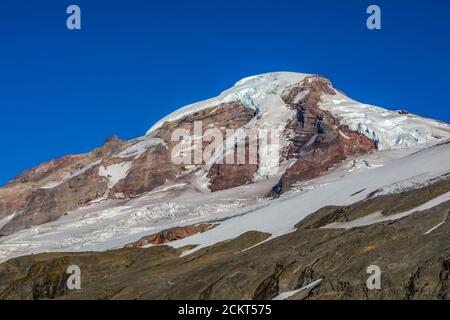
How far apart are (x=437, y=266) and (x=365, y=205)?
104 ft

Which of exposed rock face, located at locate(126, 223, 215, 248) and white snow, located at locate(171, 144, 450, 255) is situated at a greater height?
white snow, located at locate(171, 144, 450, 255)

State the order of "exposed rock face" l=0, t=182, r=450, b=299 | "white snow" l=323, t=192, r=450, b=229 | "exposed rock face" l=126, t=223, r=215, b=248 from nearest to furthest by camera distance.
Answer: "exposed rock face" l=0, t=182, r=450, b=299, "white snow" l=323, t=192, r=450, b=229, "exposed rock face" l=126, t=223, r=215, b=248

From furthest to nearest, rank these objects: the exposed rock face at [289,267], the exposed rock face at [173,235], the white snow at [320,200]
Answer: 1. the exposed rock face at [173,235]
2. the white snow at [320,200]
3. the exposed rock face at [289,267]

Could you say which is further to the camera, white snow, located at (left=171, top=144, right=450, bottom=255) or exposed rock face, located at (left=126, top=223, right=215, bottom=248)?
exposed rock face, located at (left=126, top=223, right=215, bottom=248)

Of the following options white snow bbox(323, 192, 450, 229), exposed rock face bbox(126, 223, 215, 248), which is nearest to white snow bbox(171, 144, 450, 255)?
exposed rock face bbox(126, 223, 215, 248)

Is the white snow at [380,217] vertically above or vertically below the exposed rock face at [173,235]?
above

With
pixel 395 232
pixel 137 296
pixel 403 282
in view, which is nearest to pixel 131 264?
pixel 137 296

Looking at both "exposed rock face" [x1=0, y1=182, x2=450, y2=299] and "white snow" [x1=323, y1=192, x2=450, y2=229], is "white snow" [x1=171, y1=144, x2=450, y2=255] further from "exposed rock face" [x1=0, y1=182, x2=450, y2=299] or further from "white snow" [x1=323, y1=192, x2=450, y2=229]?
"white snow" [x1=323, y1=192, x2=450, y2=229]

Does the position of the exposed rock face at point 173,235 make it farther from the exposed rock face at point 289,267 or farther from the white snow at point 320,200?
the exposed rock face at point 289,267

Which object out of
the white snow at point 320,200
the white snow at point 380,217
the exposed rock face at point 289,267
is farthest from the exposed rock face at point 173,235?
the white snow at point 380,217

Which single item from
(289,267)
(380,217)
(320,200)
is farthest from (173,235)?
(289,267)

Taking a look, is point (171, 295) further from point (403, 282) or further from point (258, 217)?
point (258, 217)

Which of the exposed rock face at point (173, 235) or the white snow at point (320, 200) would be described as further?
the exposed rock face at point (173, 235)

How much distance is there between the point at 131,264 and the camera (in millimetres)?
85125
